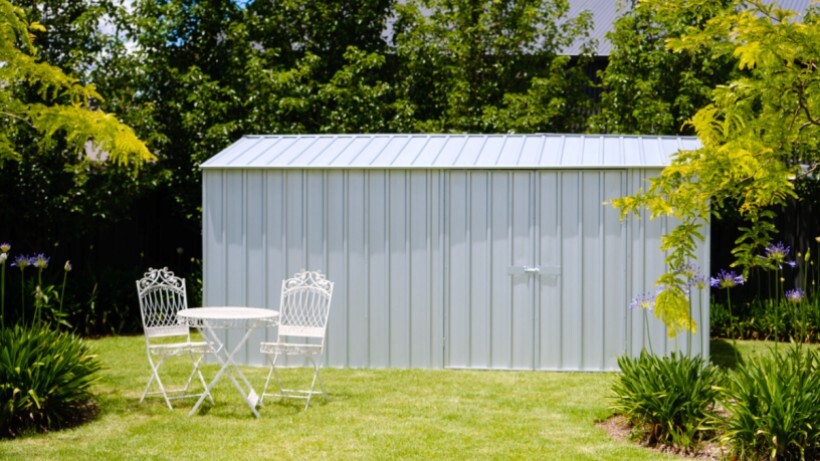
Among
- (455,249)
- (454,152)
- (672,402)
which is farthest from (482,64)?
(672,402)

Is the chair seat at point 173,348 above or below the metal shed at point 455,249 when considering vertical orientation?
below

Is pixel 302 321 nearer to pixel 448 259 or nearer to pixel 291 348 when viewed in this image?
pixel 448 259

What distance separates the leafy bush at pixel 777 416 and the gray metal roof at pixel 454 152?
3.79 m

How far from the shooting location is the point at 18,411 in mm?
7520

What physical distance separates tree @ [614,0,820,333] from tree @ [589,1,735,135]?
26.3 ft

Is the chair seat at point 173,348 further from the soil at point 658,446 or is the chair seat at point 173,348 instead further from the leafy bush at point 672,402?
the leafy bush at point 672,402

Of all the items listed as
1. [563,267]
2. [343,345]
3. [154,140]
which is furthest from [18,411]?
[154,140]

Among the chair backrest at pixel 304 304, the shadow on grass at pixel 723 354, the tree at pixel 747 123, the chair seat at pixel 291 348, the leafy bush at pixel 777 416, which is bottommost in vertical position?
the shadow on grass at pixel 723 354

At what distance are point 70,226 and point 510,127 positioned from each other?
6.40 m

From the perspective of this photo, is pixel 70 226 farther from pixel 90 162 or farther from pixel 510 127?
pixel 510 127

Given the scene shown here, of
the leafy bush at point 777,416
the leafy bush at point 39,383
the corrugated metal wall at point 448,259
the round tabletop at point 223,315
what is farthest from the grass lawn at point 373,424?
the round tabletop at point 223,315

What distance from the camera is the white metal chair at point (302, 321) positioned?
29.0 feet

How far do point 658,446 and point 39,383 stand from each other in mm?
4516

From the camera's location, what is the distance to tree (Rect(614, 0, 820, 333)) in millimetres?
6109
